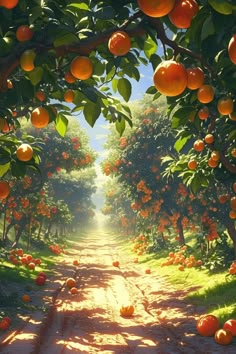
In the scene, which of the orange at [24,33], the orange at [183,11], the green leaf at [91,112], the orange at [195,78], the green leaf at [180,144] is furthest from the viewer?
the green leaf at [180,144]

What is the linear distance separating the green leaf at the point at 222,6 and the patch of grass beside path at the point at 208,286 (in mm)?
7368

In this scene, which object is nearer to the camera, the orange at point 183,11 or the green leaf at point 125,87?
the orange at point 183,11

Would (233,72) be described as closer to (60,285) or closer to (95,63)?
(95,63)

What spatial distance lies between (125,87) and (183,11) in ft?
4.70

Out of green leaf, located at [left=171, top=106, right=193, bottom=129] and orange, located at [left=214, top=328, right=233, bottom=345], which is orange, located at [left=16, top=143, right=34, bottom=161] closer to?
green leaf, located at [left=171, top=106, right=193, bottom=129]

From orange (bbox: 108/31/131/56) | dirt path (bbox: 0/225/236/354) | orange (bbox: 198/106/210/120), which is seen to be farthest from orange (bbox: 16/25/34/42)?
dirt path (bbox: 0/225/236/354)

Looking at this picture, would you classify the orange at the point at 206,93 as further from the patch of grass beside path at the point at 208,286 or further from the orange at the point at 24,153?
the patch of grass beside path at the point at 208,286

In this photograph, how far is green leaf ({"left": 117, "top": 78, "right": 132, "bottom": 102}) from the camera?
378 centimetres

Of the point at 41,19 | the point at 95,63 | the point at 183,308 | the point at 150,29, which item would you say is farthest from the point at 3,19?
the point at 183,308

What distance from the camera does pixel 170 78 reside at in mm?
2494

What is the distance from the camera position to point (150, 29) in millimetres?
3045

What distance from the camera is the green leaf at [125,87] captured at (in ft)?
12.4

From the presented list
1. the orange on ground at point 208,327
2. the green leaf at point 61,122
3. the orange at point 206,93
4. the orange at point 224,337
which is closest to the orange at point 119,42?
the orange at point 206,93

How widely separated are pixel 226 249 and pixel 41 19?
1369cm
